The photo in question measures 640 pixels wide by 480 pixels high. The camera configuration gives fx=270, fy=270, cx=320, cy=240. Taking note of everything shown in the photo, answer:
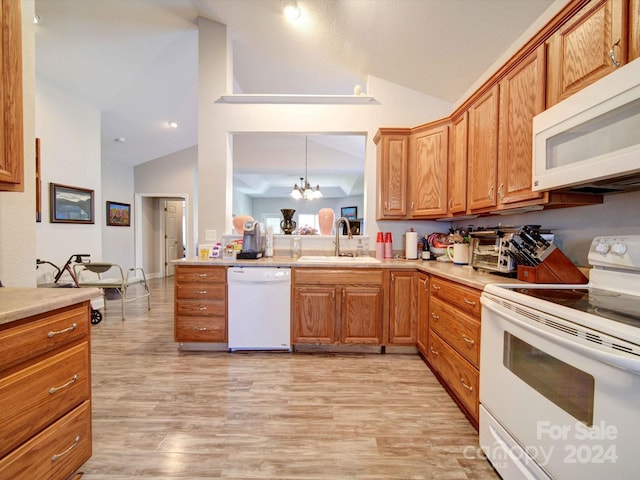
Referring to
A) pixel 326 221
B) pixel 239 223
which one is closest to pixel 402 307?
pixel 326 221

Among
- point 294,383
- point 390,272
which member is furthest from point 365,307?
point 294,383

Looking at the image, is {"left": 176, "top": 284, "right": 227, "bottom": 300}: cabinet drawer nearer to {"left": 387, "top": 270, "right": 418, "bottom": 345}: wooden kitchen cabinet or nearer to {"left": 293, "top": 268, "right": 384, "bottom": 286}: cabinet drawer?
{"left": 293, "top": 268, "right": 384, "bottom": 286}: cabinet drawer

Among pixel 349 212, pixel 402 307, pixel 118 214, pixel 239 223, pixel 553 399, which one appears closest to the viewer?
pixel 553 399

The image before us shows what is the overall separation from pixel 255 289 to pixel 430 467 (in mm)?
1711

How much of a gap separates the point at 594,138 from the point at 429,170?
151 centimetres

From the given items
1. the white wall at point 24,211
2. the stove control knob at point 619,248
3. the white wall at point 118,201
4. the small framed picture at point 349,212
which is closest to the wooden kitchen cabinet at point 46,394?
the white wall at point 24,211

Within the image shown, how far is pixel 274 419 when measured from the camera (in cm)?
161

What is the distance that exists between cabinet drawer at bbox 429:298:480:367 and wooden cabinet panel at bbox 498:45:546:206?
31.1 inches

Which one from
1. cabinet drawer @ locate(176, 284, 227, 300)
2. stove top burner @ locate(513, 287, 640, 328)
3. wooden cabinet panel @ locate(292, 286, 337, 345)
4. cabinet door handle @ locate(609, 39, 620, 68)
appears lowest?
wooden cabinet panel @ locate(292, 286, 337, 345)

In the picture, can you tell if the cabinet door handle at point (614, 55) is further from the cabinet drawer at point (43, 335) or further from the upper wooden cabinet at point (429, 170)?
the cabinet drawer at point (43, 335)

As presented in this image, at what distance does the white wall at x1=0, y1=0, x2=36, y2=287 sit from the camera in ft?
4.37

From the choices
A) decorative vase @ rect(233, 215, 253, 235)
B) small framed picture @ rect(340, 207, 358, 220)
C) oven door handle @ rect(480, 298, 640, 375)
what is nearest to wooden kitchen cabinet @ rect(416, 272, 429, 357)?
oven door handle @ rect(480, 298, 640, 375)

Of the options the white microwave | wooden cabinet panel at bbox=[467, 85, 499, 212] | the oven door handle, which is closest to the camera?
the oven door handle

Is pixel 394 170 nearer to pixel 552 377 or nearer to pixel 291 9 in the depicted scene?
pixel 291 9
